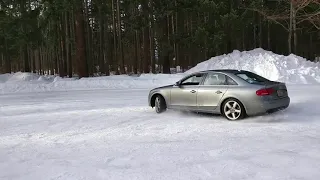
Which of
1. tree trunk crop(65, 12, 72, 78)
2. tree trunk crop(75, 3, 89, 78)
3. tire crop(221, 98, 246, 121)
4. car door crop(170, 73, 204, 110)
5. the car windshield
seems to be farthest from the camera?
tree trunk crop(65, 12, 72, 78)

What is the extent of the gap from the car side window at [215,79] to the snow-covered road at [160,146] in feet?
3.20

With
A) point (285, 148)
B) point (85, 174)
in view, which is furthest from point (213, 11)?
point (85, 174)

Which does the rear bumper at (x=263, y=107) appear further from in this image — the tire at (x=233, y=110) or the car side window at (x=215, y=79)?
the car side window at (x=215, y=79)

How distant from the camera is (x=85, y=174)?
5.13m

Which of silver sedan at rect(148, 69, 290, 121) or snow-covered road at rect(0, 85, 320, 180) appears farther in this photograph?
silver sedan at rect(148, 69, 290, 121)

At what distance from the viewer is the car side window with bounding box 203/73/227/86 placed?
9.37 metres

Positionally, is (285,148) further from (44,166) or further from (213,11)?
(213,11)

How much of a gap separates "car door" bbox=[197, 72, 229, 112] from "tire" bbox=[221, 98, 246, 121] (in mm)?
262

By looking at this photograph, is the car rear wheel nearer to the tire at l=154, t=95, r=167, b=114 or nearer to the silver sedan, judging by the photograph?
the silver sedan

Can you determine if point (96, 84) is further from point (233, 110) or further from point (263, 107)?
point (263, 107)

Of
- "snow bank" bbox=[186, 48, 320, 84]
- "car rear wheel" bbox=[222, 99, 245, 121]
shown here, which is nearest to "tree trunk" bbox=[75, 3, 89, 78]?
"snow bank" bbox=[186, 48, 320, 84]

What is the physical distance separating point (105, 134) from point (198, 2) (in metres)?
21.3

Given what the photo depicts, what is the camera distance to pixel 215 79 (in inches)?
376

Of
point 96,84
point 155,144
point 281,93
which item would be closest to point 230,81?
point 281,93
